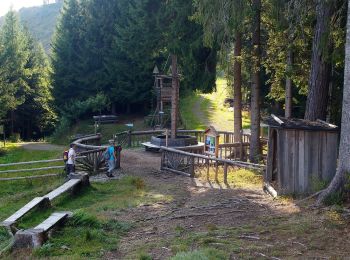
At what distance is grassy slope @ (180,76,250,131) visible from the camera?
1722 inches

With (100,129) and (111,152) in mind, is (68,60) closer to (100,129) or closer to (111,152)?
(100,129)

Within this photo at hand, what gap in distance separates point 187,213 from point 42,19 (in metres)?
153

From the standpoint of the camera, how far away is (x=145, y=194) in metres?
14.1

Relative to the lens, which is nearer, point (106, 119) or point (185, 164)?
point (185, 164)

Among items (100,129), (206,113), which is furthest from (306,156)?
(206,113)

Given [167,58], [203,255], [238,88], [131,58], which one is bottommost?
[203,255]

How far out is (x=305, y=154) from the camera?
11727 mm

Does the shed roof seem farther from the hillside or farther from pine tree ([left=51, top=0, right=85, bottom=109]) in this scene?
the hillside

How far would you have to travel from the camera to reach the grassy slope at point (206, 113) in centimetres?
4375

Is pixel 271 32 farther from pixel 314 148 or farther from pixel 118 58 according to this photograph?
pixel 118 58

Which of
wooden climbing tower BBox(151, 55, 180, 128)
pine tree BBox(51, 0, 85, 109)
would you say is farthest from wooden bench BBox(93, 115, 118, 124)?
wooden climbing tower BBox(151, 55, 180, 128)

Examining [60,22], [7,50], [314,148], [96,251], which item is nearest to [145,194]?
[314,148]

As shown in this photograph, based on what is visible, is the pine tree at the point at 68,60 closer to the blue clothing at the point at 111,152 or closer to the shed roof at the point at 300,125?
the blue clothing at the point at 111,152

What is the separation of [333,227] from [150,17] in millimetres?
27371
